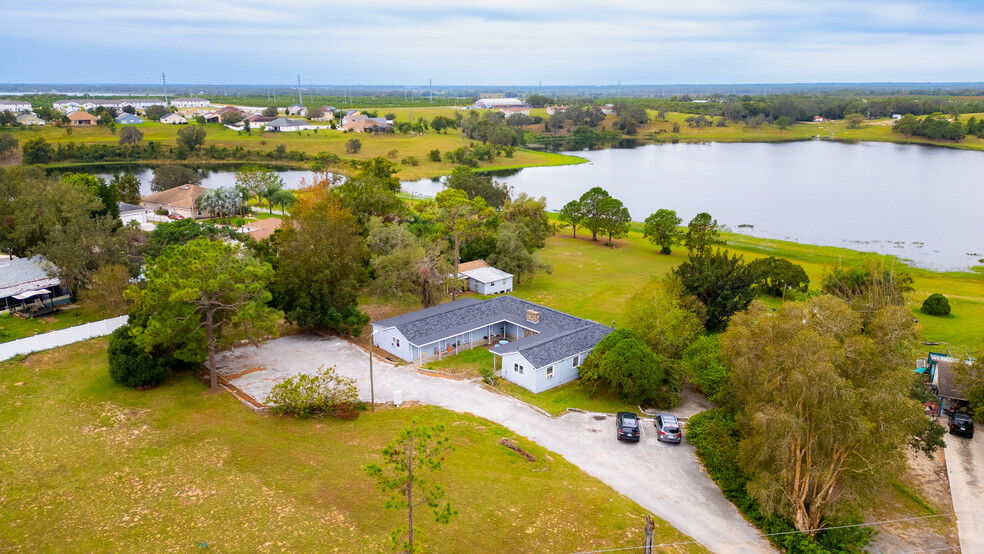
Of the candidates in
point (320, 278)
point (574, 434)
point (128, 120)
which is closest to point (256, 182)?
point (320, 278)

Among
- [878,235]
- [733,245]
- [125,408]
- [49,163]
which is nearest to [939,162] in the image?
[878,235]

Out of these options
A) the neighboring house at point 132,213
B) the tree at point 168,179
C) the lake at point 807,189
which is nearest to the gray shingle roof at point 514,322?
the neighboring house at point 132,213

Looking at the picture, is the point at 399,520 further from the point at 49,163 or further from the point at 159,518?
the point at 49,163

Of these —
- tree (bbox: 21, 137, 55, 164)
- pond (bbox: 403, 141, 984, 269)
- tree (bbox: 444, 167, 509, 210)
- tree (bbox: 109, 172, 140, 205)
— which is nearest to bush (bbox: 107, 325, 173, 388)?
tree (bbox: 444, 167, 509, 210)

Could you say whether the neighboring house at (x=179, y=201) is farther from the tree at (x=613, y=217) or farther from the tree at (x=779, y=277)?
the tree at (x=779, y=277)

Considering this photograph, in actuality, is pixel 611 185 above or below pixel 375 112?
below
